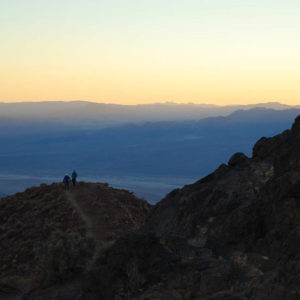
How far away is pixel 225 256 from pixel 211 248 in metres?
0.71

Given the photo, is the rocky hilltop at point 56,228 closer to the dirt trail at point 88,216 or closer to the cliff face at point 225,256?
the dirt trail at point 88,216

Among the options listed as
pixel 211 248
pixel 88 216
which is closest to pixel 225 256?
pixel 211 248

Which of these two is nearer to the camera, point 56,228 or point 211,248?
point 211,248

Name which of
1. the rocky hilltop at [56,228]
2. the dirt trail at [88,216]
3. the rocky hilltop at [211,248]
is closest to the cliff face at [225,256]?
the rocky hilltop at [211,248]

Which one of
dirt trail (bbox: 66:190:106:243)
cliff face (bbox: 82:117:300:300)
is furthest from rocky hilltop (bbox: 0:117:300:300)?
dirt trail (bbox: 66:190:106:243)

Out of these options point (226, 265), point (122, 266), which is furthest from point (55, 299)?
point (226, 265)

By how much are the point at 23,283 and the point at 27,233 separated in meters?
6.91

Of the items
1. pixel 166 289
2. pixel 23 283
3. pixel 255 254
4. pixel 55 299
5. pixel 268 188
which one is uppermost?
pixel 268 188

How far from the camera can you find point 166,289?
8305 mm

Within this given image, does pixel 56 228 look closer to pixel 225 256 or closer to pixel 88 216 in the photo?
pixel 88 216

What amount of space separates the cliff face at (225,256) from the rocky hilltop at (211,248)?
0.02 meters

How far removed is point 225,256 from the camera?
9.16 meters

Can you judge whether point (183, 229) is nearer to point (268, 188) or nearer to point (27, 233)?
point (268, 188)

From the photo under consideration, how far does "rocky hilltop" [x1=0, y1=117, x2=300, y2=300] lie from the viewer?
801 centimetres
